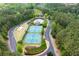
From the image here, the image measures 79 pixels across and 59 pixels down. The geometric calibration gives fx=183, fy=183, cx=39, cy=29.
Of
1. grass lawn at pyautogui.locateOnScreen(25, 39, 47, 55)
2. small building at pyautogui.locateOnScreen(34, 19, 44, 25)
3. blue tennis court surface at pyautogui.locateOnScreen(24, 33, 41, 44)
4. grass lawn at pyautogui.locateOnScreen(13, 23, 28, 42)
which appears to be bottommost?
grass lawn at pyautogui.locateOnScreen(25, 39, 47, 55)

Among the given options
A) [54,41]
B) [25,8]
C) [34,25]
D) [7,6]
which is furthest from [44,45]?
[7,6]

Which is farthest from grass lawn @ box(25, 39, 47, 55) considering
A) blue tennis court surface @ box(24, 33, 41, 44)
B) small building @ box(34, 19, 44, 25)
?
small building @ box(34, 19, 44, 25)

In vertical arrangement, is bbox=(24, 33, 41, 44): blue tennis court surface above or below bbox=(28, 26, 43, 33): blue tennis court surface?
below

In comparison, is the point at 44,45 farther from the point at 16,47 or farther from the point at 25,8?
the point at 25,8

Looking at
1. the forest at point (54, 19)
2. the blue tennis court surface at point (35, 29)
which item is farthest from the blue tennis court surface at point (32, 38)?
the forest at point (54, 19)

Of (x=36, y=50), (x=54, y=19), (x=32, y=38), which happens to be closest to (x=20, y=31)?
(x=32, y=38)

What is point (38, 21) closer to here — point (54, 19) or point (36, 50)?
point (54, 19)

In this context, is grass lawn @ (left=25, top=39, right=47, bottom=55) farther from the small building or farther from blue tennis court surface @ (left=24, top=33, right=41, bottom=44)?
the small building
